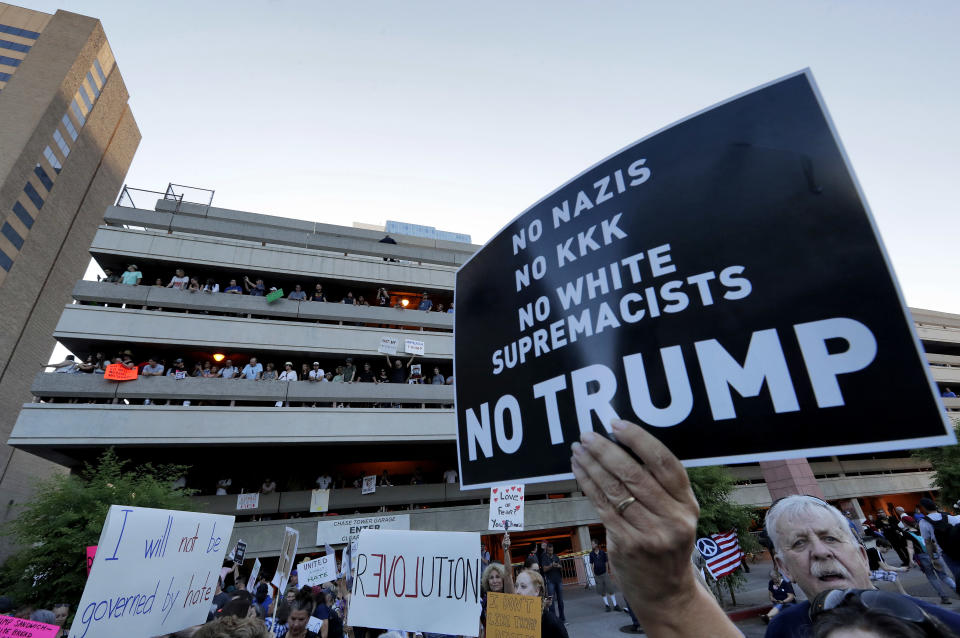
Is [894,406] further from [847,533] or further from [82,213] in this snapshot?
[82,213]

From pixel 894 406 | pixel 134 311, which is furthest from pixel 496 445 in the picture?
pixel 134 311

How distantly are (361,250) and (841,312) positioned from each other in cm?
2794

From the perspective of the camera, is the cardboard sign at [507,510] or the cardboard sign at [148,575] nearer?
the cardboard sign at [148,575]

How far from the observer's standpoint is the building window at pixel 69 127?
3497 centimetres

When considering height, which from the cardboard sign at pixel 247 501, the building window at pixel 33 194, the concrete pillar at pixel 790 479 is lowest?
the cardboard sign at pixel 247 501

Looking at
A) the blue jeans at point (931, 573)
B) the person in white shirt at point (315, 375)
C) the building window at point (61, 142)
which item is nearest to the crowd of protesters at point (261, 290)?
the person in white shirt at point (315, 375)

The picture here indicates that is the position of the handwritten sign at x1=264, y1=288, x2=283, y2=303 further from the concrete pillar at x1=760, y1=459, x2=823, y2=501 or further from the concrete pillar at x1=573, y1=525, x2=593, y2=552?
the concrete pillar at x1=760, y1=459, x2=823, y2=501

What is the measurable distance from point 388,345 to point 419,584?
19797 mm

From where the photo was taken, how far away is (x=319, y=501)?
66.2 ft

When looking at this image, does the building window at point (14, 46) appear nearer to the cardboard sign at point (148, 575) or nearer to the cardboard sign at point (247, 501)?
the cardboard sign at point (247, 501)

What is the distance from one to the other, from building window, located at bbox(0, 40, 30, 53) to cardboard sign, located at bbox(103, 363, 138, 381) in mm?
34998

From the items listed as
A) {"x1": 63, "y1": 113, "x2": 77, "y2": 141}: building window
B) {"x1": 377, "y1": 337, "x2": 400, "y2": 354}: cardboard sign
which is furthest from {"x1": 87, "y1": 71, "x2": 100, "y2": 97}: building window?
{"x1": 377, "y1": 337, "x2": 400, "y2": 354}: cardboard sign

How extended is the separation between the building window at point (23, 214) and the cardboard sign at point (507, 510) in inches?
1495

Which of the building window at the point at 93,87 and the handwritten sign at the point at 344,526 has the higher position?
the building window at the point at 93,87
